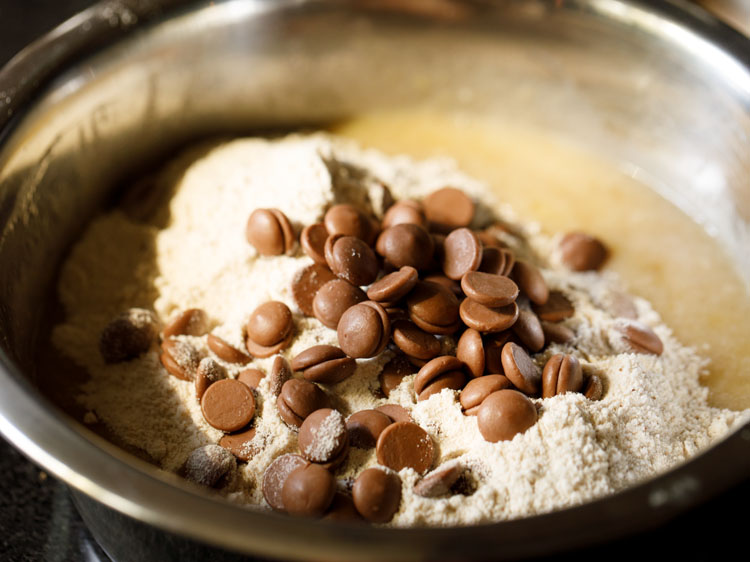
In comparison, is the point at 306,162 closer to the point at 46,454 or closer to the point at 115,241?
the point at 115,241

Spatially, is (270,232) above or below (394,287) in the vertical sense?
below

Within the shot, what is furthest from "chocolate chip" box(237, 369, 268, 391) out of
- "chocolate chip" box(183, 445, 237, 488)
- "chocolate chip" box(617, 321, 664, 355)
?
"chocolate chip" box(617, 321, 664, 355)

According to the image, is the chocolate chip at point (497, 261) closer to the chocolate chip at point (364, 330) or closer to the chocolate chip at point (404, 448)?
the chocolate chip at point (364, 330)

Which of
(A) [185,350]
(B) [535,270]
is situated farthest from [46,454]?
(B) [535,270]

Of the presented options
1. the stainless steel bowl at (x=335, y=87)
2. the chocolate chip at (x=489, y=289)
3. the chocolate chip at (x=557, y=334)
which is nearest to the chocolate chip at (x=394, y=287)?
the chocolate chip at (x=489, y=289)

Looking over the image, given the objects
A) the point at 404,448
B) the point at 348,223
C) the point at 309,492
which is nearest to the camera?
the point at 309,492

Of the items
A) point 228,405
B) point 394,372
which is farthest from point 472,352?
point 228,405

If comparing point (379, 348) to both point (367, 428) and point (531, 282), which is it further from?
point (531, 282)
